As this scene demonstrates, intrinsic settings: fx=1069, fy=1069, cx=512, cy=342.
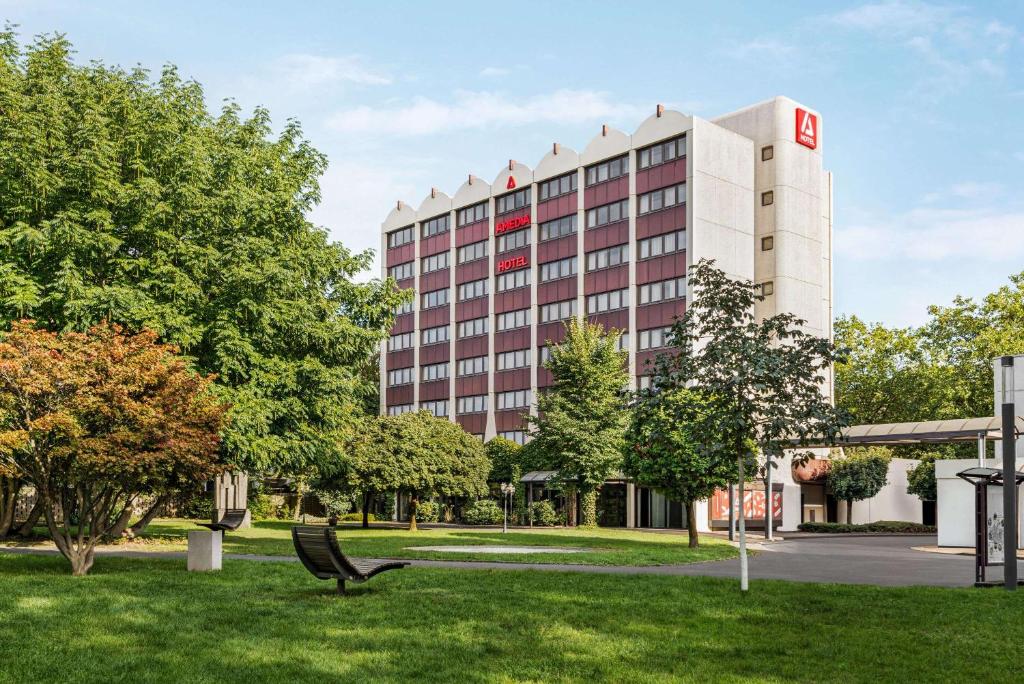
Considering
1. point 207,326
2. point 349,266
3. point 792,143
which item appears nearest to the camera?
point 207,326

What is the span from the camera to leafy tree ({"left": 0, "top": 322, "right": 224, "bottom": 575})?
19.8 m

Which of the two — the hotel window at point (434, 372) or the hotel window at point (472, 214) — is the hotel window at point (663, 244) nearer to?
the hotel window at point (472, 214)

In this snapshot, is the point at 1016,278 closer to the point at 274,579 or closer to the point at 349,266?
the point at 349,266

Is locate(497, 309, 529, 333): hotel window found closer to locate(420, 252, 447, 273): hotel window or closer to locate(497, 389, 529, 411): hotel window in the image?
locate(497, 389, 529, 411): hotel window

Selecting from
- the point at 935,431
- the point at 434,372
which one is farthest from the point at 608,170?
the point at 935,431

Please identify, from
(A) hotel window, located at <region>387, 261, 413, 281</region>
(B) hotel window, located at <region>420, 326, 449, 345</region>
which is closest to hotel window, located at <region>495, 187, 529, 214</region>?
(B) hotel window, located at <region>420, 326, 449, 345</region>

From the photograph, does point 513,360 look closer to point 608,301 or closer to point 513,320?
point 513,320

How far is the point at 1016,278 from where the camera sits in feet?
254

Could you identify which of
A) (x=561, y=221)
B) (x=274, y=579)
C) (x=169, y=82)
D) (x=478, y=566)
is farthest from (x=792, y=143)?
(x=274, y=579)

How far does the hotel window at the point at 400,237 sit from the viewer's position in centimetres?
9119

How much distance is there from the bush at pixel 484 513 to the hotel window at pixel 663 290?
54.2 feet

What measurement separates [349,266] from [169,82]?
8586 mm

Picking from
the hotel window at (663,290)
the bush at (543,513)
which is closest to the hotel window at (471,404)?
the hotel window at (663,290)

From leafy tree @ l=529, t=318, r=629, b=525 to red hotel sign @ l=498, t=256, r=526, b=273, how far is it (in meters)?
19.0
